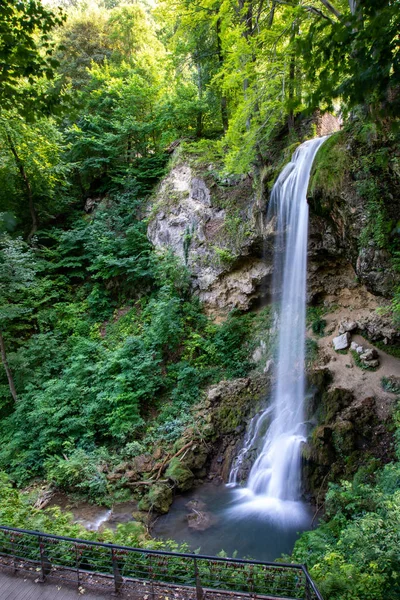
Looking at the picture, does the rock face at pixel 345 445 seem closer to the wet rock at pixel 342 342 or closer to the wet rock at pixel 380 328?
the wet rock at pixel 380 328

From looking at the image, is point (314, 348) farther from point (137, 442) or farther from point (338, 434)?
point (137, 442)

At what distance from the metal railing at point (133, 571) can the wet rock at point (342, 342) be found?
615 centimetres

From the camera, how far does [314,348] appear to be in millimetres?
10195

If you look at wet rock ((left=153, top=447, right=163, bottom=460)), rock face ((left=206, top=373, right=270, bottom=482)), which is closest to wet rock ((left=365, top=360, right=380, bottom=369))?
rock face ((left=206, top=373, right=270, bottom=482))

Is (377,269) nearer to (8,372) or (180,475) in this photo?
(180,475)

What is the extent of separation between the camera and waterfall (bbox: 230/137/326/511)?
8070 millimetres

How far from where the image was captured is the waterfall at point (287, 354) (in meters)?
8.07

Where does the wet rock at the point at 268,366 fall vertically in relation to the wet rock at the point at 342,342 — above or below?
below

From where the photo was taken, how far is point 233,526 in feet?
23.7

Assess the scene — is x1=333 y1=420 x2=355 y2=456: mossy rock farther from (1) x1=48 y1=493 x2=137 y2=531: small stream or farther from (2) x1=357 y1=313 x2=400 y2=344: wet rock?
(1) x1=48 y1=493 x2=137 y2=531: small stream

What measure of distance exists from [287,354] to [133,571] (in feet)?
24.7

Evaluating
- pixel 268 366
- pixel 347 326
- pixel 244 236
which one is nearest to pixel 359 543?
pixel 347 326

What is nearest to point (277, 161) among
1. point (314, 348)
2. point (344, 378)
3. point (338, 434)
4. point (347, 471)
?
point (314, 348)

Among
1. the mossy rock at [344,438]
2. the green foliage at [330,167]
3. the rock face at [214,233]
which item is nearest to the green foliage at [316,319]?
the rock face at [214,233]
